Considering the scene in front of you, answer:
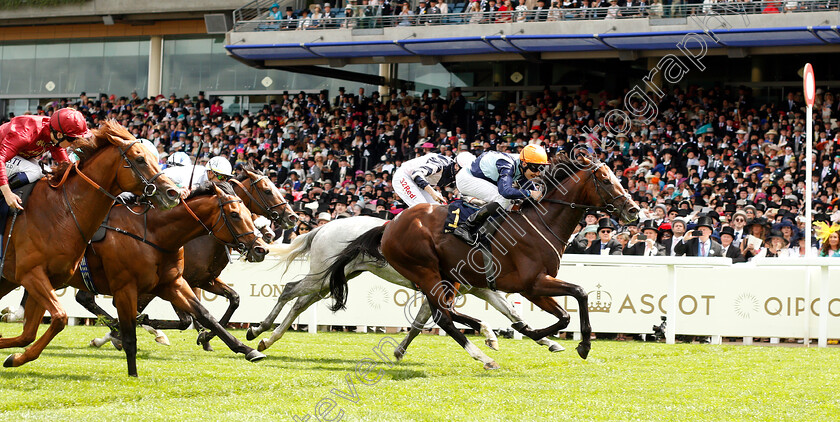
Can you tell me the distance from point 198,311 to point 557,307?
279 cm

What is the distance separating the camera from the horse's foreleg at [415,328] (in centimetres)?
838

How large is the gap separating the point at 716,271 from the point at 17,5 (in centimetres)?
2574

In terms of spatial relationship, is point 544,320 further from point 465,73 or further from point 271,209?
point 465,73

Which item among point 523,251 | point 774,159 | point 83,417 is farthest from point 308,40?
point 83,417

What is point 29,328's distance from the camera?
6.28 metres

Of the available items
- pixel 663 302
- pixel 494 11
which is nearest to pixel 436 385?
pixel 663 302

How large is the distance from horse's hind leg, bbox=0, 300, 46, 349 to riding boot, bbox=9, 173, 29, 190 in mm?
851

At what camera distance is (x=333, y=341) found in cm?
1022

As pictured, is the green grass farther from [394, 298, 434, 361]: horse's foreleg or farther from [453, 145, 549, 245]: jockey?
[453, 145, 549, 245]: jockey

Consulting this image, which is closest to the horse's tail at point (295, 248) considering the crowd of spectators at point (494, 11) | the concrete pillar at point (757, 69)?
the crowd of spectators at point (494, 11)

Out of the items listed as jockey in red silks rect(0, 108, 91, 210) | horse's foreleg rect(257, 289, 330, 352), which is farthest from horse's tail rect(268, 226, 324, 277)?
jockey in red silks rect(0, 108, 91, 210)

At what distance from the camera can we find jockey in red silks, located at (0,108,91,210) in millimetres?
6480

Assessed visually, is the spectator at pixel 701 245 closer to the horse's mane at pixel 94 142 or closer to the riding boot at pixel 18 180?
the horse's mane at pixel 94 142

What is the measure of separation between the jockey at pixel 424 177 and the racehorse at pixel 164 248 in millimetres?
2077
